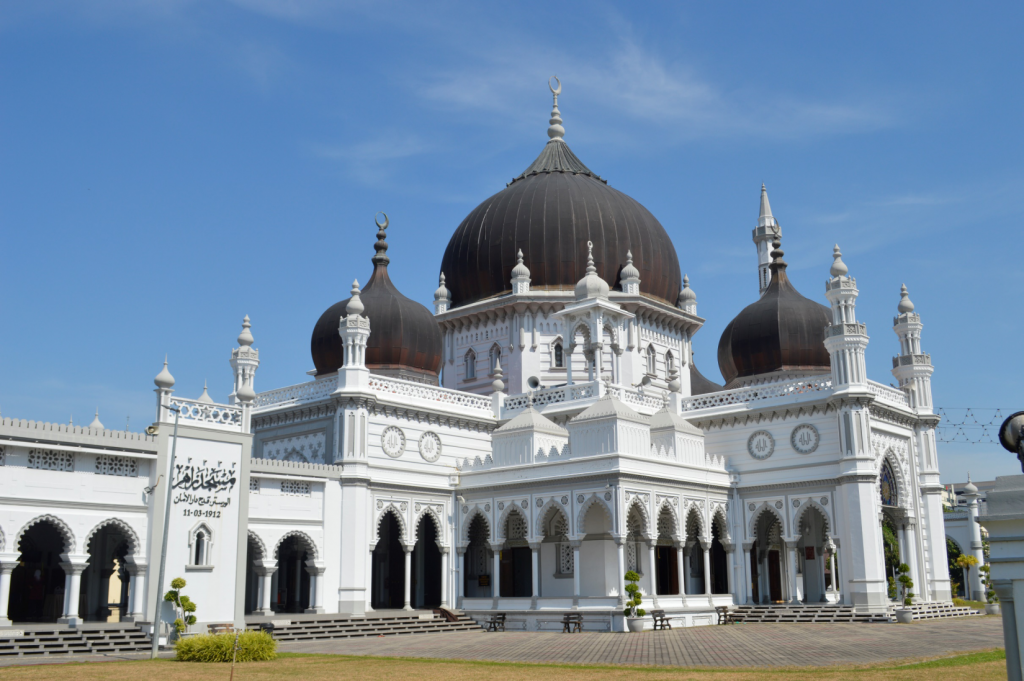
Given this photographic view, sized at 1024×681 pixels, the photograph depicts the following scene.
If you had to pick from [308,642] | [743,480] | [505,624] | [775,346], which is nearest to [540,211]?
[775,346]

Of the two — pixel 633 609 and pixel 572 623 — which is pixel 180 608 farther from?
pixel 633 609

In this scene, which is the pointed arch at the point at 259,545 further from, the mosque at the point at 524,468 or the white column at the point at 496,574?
the white column at the point at 496,574

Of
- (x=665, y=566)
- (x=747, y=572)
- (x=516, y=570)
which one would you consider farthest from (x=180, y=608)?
(x=747, y=572)

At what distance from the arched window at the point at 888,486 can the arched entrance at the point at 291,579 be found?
19.4 metres

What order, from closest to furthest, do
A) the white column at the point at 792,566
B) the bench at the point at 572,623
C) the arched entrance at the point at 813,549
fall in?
the bench at the point at 572,623 < the white column at the point at 792,566 < the arched entrance at the point at 813,549

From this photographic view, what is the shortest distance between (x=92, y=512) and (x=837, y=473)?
21.2 metres

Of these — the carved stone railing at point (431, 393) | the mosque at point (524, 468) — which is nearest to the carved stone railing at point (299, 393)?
the mosque at point (524, 468)

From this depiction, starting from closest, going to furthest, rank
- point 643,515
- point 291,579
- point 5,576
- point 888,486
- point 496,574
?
1. point 5,576
2. point 643,515
3. point 496,574
4. point 291,579
5. point 888,486

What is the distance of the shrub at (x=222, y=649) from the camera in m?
18.7

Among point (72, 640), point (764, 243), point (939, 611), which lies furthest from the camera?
point (764, 243)

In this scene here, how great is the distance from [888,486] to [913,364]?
16.6 ft

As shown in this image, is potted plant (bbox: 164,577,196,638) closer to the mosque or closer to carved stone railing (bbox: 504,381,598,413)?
the mosque

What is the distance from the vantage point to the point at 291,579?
110 feet

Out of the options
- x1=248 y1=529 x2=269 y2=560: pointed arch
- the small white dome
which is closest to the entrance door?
the small white dome
